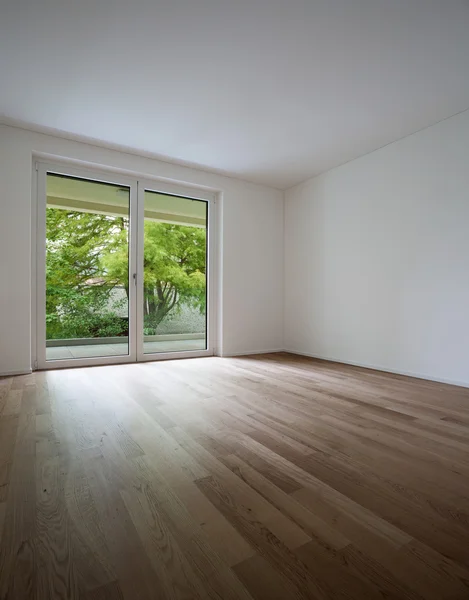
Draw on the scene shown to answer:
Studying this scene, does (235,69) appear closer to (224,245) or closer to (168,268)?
(224,245)

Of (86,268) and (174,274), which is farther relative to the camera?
(174,274)

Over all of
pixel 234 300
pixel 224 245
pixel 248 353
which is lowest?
pixel 248 353

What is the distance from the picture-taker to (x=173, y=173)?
468 cm

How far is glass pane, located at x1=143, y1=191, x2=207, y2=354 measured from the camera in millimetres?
4676

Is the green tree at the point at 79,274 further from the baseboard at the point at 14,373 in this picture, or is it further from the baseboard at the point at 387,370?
the baseboard at the point at 387,370

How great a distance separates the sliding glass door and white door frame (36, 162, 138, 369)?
1 centimetres

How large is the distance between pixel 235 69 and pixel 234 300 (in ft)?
10.1

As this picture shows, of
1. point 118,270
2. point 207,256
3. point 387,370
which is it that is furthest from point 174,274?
point 387,370

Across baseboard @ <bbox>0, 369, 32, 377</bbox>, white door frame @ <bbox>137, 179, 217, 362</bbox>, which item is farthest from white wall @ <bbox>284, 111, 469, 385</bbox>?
baseboard @ <bbox>0, 369, 32, 377</bbox>

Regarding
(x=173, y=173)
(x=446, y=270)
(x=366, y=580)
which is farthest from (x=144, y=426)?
(x=173, y=173)

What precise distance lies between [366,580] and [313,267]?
444 cm

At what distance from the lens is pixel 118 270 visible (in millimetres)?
4449

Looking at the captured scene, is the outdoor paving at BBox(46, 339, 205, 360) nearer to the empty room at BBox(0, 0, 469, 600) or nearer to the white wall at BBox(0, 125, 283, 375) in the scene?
the empty room at BBox(0, 0, 469, 600)

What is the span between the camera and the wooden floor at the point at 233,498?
988 millimetres
